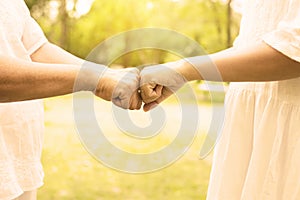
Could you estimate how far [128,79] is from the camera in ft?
3.34

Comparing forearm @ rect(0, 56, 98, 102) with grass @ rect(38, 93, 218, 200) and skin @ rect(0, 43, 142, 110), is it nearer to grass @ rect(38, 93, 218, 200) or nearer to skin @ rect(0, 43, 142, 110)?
skin @ rect(0, 43, 142, 110)

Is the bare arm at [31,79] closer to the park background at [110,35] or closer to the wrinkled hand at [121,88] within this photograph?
the wrinkled hand at [121,88]

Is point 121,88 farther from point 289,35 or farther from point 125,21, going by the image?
point 125,21

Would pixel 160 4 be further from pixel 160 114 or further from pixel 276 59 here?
pixel 276 59

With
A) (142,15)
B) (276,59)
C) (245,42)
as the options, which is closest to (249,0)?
(245,42)

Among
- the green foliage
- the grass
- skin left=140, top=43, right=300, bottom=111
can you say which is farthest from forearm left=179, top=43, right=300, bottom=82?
the green foliage

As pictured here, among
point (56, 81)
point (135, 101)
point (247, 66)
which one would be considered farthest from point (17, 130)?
point (247, 66)

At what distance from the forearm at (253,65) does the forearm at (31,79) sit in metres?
0.24

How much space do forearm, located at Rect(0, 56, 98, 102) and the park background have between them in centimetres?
190

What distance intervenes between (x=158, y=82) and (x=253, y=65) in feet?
0.82

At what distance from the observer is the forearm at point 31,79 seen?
813 mm

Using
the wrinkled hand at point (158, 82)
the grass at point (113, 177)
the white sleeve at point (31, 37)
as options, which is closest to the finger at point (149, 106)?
the wrinkled hand at point (158, 82)

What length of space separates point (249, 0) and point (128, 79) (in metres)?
0.28

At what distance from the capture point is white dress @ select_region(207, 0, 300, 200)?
2.63ft
